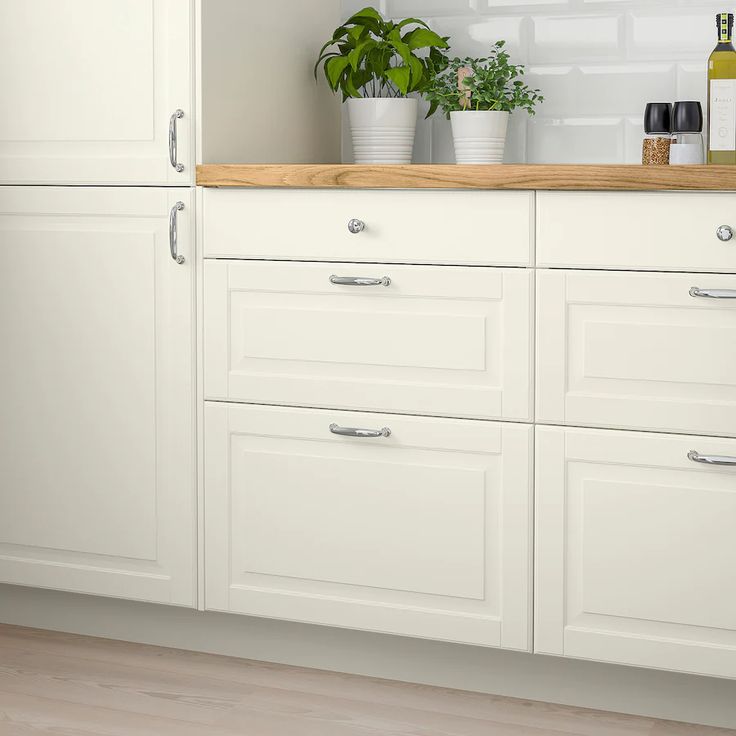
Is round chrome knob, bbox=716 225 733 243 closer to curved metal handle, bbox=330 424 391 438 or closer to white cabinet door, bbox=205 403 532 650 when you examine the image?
white cabinet door, bbox=205 403 532 650

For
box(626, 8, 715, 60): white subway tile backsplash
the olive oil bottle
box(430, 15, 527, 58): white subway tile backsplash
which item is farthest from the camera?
box(430, 15, 527, 58): white subway tile backsplash

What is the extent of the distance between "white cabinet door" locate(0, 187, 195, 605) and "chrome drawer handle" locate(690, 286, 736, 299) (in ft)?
3.01

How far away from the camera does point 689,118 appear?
2191 mm

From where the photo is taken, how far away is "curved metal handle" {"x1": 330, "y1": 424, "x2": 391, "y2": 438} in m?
2.04

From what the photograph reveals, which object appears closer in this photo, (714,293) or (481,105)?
(714,293)

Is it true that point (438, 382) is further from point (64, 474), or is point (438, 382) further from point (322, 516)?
point (64, 474)

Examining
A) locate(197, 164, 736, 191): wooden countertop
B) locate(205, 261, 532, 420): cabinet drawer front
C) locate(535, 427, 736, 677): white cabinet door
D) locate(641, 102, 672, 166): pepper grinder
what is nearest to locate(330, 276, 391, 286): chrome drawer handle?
locate(205, 261, 532, 420): cabinet drawer front

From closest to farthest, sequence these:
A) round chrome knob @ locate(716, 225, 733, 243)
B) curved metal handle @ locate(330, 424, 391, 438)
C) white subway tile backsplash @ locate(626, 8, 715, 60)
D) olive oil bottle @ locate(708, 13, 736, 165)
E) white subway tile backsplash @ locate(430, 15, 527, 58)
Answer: round chrome knob @ locate(716, 225, 733, 243), curved metal handle @ locate(330, 424, 391, 438), olive oil bottle @ locate(708, 13, 736, 165), white subway tile backsplash @ locate(626, 8, 715, 60), white subway tile backsplash @ locate(430, 15, 527, 58)

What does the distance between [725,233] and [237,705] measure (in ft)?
3.89

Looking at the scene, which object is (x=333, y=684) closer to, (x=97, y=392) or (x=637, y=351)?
(x=97, y=392)

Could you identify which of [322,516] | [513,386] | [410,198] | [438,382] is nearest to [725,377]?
[513,386]

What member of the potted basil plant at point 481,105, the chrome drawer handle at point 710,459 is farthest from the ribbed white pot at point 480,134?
the chrome drawer handle at point 710,459

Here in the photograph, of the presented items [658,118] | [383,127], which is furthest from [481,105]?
[658,118]

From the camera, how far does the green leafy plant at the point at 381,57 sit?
2436mm
